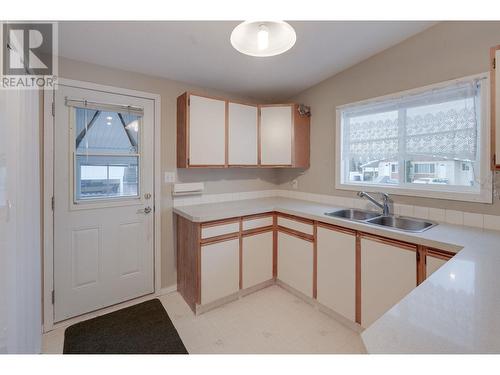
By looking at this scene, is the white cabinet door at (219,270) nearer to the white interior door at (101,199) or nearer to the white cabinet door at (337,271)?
the white interior door at (101,199)

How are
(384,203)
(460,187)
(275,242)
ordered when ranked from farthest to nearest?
(275,242) → (384,203) → (460,187)

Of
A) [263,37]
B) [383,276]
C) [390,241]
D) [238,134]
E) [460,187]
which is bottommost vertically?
[383,276]

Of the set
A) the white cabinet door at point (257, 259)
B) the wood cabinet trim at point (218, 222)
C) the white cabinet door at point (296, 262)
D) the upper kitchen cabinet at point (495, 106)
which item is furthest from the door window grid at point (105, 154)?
the upper kitchen cabinet at point (495, 106)

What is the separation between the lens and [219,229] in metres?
2.30

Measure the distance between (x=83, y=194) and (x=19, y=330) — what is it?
104cm

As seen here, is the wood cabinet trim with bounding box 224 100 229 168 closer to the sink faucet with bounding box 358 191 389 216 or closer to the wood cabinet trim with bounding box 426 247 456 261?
the sink faucet with bounding box 358 191 389 216

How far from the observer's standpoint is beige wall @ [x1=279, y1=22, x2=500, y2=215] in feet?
5.92

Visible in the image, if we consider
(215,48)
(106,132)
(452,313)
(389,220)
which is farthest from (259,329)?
(215,48)

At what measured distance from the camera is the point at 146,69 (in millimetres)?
2309

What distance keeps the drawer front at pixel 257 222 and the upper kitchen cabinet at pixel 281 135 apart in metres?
0.68

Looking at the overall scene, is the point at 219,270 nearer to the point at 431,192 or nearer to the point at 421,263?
the point at 421,263

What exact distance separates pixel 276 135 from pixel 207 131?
0.85 meters

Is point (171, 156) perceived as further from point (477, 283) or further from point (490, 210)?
point (490, 210)

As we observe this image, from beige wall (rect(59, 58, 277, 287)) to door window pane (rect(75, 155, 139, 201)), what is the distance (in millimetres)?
281
